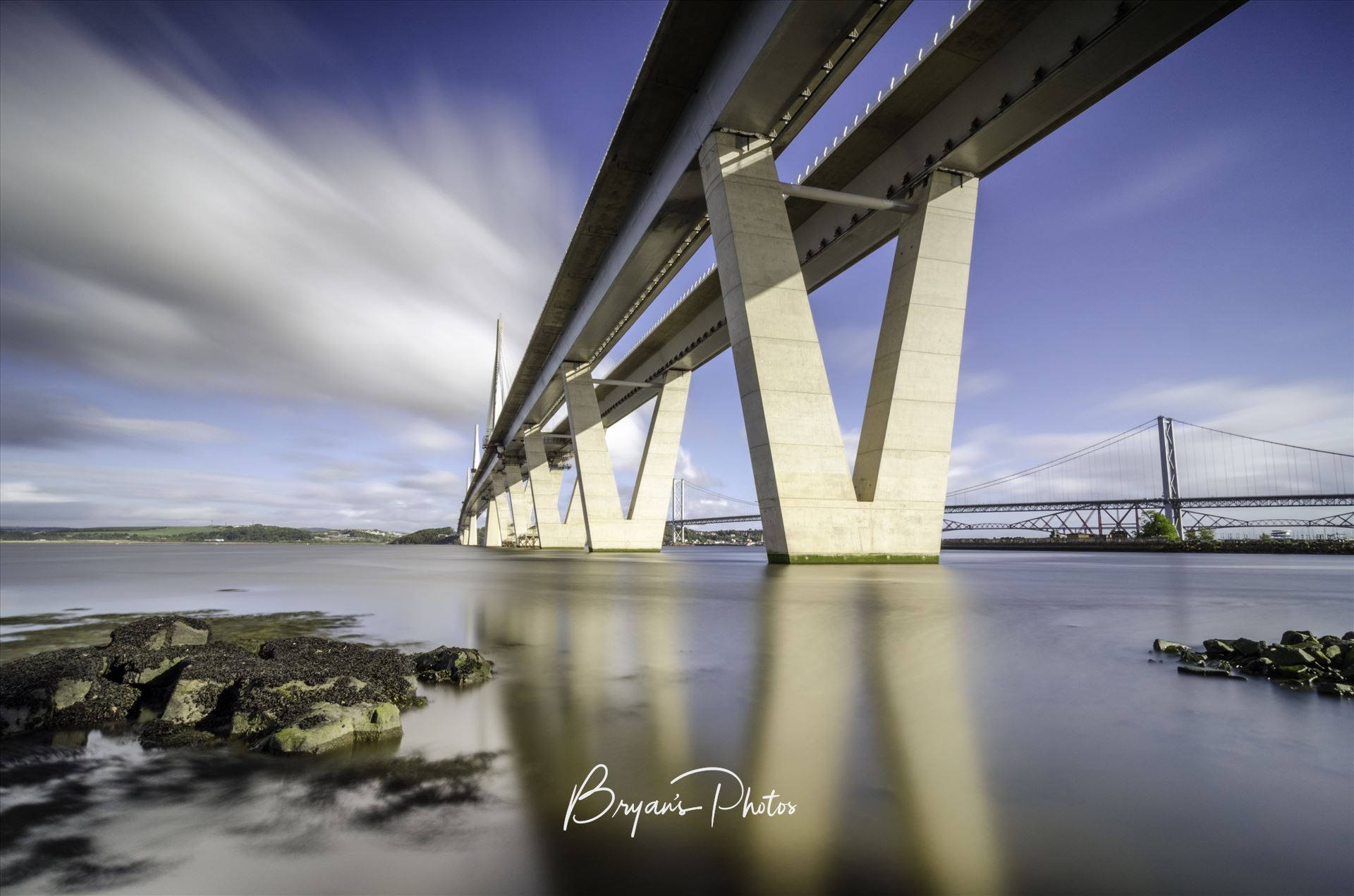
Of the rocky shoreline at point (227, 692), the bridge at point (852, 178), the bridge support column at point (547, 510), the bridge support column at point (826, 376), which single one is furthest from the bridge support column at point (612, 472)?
the rocky shoreline at point (227, 692)

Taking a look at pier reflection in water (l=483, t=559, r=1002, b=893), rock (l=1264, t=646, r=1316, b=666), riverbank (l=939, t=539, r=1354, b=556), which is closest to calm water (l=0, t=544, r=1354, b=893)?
pier reflection in water (l=483, t=559, r=1002, b=893)

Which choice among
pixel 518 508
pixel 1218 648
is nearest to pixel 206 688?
pixel 1218 648

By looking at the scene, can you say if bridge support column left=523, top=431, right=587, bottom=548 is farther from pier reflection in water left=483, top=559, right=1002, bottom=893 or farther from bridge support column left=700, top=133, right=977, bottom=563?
pier reflection in water left=483, top=559, right=1002, bottom=893

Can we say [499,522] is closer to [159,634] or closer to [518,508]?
[518,508]

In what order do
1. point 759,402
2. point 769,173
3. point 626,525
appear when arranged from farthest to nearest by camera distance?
1. point 626,525
2. point 769,173
3. point 759,402

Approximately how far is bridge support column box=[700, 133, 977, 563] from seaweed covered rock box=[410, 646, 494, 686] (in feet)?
40.6

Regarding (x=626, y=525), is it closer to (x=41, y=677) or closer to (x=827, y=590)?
(x=827, y=590)

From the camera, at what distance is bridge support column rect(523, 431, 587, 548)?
60781 mm

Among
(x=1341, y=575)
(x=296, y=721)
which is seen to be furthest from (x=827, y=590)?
(x=1341, y=575)

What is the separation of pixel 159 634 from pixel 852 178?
22436 mm

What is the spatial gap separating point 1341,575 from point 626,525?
31.7 m

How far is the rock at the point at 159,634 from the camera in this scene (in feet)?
17.6

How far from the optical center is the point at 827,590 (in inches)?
417

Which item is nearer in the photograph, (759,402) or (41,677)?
(41,677)
